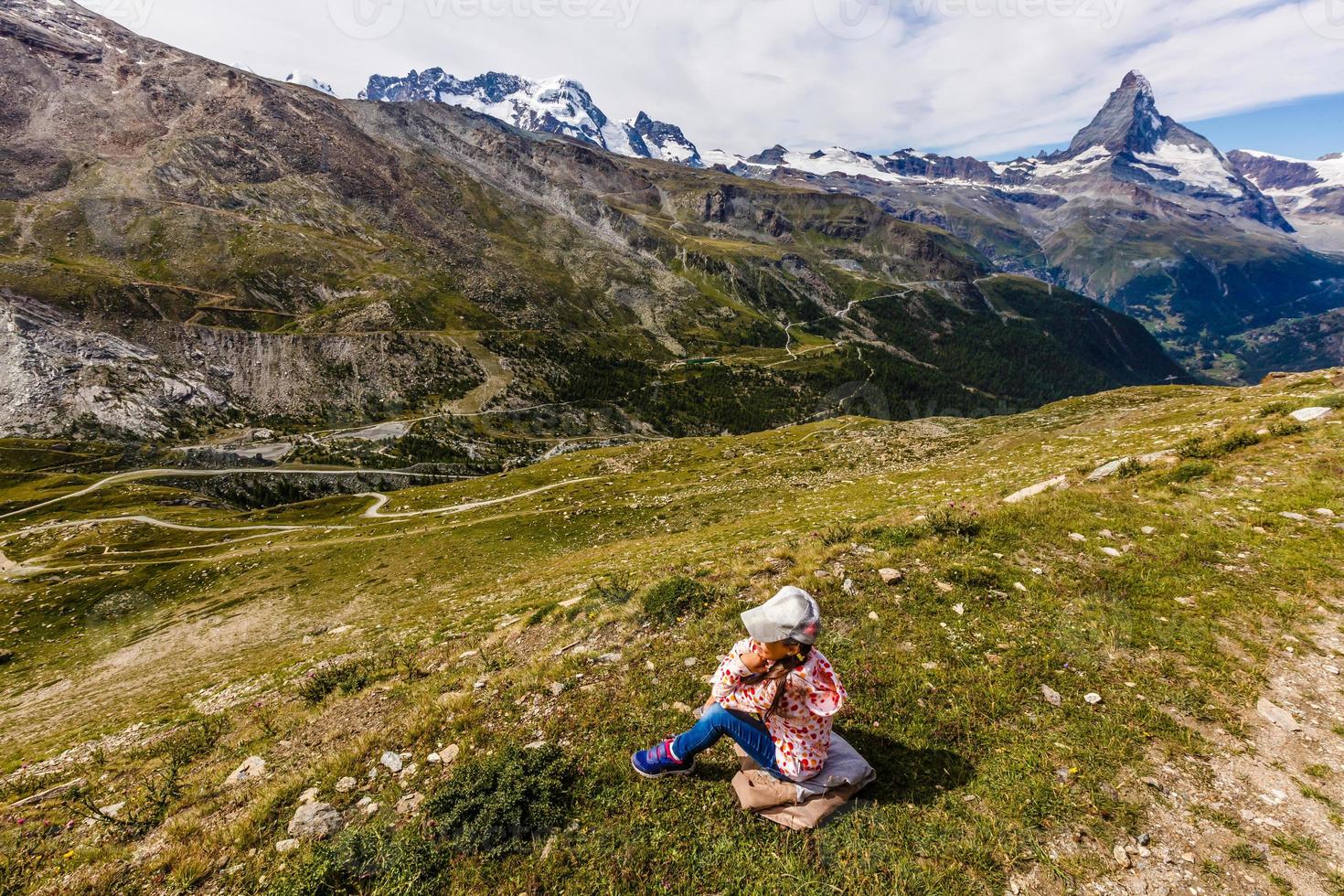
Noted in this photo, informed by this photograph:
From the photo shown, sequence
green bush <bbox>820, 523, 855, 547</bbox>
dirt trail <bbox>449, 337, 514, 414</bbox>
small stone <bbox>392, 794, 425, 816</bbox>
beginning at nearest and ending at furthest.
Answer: small stone <bbox>392, 794, 425, 816</bbox> → green bush <bbox>820, 523, 855, 547</bbox> → dirt trail <bbox>449, 337, 514, 414</bbox>

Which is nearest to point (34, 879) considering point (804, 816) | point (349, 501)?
point (804, 816)

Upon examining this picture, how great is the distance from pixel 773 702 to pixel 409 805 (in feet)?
18.8

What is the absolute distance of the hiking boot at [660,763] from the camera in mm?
7500

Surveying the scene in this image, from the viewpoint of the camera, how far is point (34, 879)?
24.1 feet

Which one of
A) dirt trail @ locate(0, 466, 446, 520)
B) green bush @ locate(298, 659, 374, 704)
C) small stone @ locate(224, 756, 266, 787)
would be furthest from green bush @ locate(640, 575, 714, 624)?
dirt trail @ locate(0, 466, 446, 520)

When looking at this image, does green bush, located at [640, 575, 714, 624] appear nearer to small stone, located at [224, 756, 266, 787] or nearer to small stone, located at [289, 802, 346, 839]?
small stone, located at [289, 802, 346, 839]

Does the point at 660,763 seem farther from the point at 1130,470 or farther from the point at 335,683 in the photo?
the point at 1130,470

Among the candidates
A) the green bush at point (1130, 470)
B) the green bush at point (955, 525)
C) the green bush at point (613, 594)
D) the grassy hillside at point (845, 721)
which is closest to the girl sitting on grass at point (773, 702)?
the grassy hillside at point (845, 721)

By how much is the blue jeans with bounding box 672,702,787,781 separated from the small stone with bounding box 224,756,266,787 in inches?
310

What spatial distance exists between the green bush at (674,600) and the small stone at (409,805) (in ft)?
18.5

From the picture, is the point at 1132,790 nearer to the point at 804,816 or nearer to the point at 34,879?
the point at 804,816

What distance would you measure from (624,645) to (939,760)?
6265 mm

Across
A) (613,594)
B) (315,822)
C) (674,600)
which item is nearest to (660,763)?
(674,600)

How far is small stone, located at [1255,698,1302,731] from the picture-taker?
7270 millimetres
